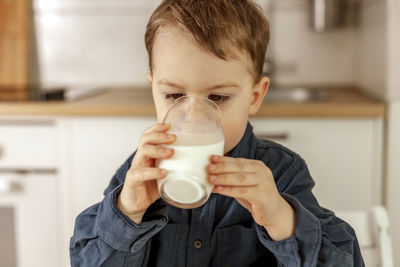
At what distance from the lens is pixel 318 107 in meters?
1.62

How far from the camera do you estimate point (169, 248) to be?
35.2 inches

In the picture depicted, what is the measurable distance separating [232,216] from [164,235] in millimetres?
120

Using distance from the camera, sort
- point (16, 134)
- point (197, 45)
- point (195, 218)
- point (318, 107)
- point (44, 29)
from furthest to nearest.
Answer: point (44, 29) → point (16, 134) → point (318, 107) → point (195, 218) → point (197, 45)

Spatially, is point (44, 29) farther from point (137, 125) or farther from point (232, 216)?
point (232, 216)

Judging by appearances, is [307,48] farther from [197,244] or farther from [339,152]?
[197,244]

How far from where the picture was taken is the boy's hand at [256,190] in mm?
634

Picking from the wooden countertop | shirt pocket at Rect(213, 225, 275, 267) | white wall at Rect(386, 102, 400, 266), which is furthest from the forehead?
white wall at Rect(386, 102, 400, 266)

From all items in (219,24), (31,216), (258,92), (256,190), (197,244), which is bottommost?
(31,216)

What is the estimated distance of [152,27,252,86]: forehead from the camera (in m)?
0.78

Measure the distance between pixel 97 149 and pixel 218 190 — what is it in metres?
1.11

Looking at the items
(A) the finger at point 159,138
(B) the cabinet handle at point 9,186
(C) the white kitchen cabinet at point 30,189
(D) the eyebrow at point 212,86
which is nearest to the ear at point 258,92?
(D) the eyebrow at point 212,86

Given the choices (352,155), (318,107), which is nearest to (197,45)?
(318,107)

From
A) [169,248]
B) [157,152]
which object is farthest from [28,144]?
A: [157,152]

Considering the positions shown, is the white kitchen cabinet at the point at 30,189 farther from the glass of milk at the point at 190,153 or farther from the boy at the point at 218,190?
the glass of milk at the point at 190,153
